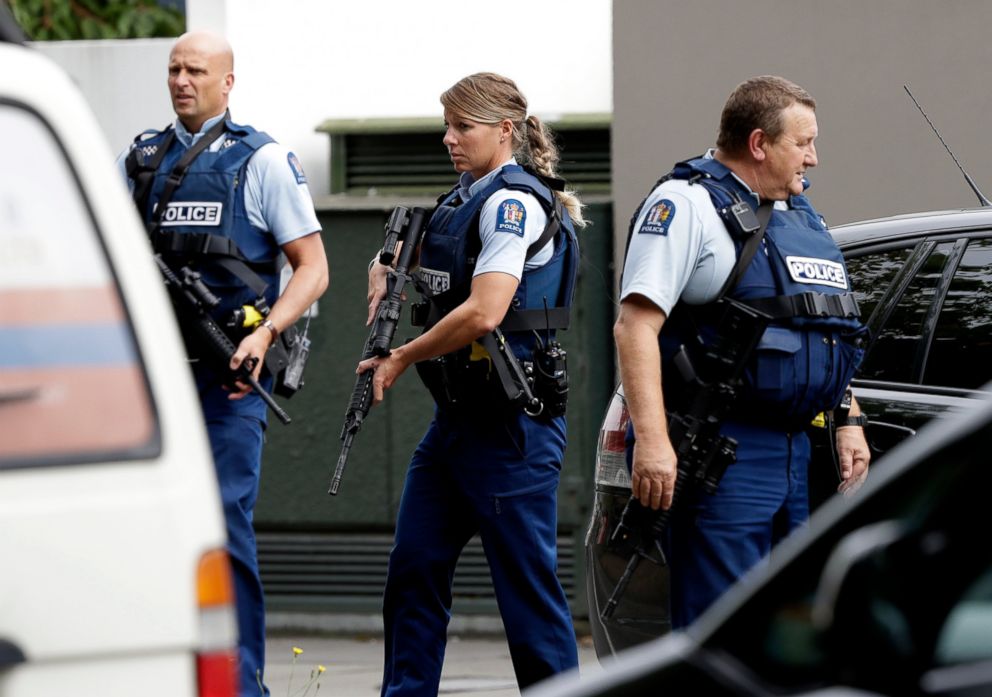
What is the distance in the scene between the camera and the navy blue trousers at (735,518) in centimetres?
383

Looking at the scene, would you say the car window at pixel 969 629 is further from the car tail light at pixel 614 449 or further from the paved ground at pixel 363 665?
the paved ground at pixel 363 665

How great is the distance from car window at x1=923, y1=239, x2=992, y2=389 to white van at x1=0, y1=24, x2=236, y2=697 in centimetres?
253

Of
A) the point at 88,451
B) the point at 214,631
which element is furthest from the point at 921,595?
the point at 88,451

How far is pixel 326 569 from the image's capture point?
7207mm

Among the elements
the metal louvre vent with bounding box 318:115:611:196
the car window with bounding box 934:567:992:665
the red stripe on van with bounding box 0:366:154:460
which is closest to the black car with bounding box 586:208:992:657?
the red stripe on van with bounding box 0:366:154:460

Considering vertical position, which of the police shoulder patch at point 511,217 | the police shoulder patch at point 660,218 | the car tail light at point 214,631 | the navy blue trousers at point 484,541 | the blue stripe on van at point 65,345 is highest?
the blue stripe on van at point 65,345

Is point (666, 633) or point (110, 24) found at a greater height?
point (110, 24)

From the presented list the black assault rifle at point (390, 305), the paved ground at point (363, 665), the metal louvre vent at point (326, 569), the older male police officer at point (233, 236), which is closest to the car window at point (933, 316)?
the black assault rifle at point (390, 305)

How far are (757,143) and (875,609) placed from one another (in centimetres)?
228

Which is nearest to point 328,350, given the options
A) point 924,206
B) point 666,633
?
point 924,206

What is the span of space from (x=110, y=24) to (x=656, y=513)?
655cm

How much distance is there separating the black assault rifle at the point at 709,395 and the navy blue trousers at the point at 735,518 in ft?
0.11

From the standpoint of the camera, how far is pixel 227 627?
2316 millimetres

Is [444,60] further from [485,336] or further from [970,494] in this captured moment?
[970,494]
